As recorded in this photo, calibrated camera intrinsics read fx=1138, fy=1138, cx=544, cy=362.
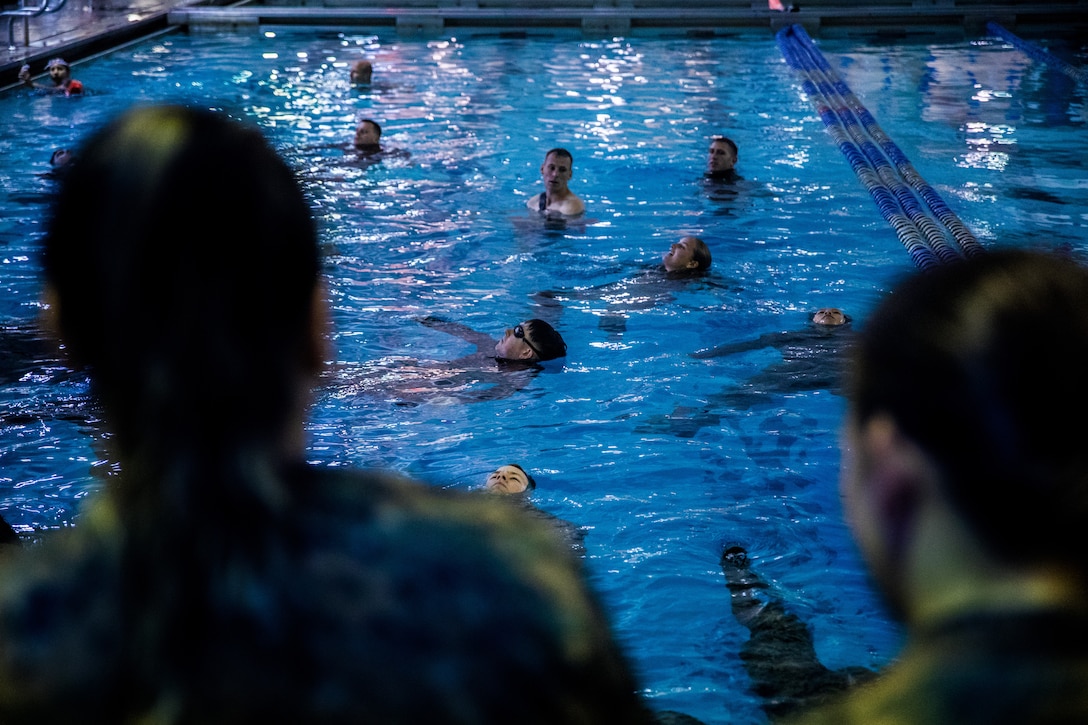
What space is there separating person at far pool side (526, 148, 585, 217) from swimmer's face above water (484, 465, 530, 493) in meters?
4.37

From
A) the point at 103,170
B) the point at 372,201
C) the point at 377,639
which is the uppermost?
the point at 103,170

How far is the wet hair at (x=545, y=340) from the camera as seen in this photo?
666cm

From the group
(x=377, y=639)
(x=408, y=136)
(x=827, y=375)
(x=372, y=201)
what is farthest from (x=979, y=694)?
(x=408, y=136)

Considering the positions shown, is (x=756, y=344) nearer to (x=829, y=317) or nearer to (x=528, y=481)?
(x=829, y=317)

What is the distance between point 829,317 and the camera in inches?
282

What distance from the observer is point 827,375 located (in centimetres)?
659

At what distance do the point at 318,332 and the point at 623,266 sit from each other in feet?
23.7

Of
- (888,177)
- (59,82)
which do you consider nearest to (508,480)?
(888,177)

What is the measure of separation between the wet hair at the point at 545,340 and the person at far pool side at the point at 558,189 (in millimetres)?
2734

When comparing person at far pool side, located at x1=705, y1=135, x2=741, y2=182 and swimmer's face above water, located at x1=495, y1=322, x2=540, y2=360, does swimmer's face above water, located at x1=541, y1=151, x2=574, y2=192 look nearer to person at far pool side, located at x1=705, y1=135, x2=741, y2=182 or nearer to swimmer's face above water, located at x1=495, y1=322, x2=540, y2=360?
person at far pool side, located at x1=705, y1=135, x2=741, y2=182

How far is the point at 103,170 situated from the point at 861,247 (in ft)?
26.7

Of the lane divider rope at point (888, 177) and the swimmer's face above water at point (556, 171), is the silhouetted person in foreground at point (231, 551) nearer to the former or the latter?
the lane divider rope at point (888, 177)

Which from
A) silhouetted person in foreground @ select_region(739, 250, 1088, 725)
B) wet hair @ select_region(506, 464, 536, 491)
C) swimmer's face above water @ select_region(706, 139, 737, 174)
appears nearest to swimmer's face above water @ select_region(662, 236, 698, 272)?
swimmer's face above water @ select_region(706, 139, 737, 174)

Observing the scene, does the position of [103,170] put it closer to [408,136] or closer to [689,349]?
[689,349]
